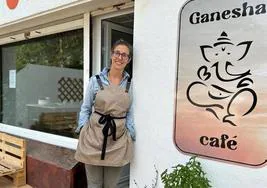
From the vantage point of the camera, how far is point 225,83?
5.82 feet

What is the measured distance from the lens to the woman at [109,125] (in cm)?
213

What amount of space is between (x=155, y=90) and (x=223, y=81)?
512 mm

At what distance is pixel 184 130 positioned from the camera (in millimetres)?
1946

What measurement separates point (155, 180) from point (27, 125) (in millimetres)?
2447

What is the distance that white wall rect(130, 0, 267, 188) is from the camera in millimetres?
2004

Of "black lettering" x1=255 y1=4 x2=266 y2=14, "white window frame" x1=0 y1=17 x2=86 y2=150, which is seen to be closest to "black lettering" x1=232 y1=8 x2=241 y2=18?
"black lettering" x1=255 y1=4 x2=266 y2=14

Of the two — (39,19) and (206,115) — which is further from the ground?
(39,19)

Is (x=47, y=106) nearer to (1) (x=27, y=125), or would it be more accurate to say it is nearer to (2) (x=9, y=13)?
(1) (x=27, y=125)

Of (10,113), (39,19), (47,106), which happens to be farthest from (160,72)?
(10,113)

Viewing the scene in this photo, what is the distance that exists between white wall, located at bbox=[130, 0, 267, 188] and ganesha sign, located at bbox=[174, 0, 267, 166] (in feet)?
0.22

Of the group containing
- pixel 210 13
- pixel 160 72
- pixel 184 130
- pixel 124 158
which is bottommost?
pixel 124 158

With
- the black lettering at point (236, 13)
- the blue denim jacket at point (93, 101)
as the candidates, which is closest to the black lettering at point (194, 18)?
the black lettering at point (236, 13)

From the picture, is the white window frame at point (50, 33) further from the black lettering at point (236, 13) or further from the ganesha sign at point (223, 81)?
the black lettering at point (236, 13)

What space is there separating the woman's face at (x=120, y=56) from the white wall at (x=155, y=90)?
0.12 meters
